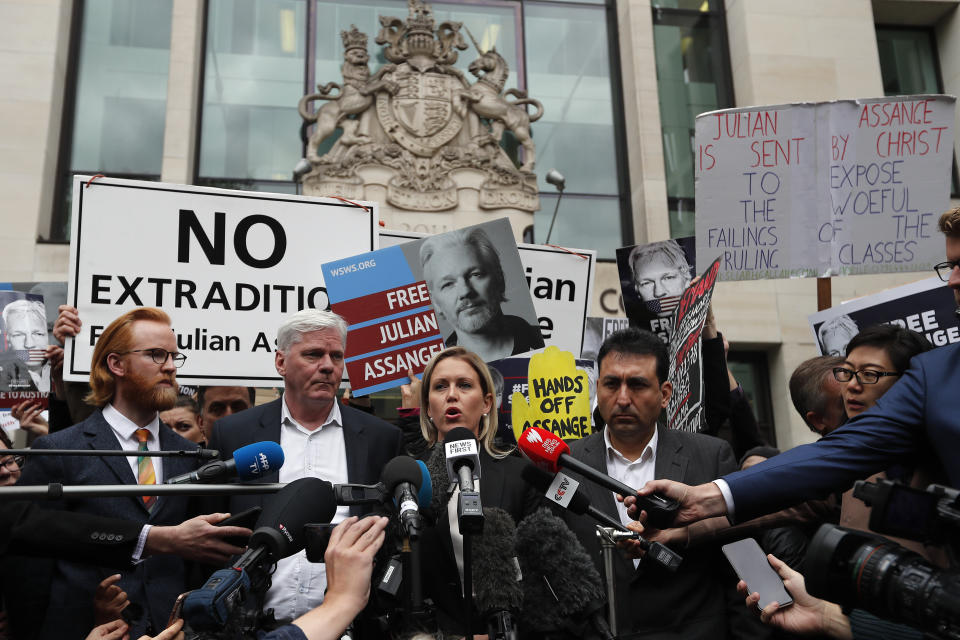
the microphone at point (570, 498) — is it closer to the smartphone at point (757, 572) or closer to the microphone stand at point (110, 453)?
the smartphone at point (757, 572)

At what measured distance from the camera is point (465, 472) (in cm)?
269

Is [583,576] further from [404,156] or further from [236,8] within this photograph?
[236,8]

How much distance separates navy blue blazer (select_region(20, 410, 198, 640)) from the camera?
3312mm

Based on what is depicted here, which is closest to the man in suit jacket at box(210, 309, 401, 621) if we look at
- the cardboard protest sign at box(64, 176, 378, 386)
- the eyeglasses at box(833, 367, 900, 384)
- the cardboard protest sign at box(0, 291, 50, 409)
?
the cardboard protest sign at box(64, 176, 378, 386)

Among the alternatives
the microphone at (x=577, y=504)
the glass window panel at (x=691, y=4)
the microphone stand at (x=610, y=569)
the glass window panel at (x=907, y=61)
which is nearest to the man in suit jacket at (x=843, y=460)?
the microphone at (x=577, y=504)

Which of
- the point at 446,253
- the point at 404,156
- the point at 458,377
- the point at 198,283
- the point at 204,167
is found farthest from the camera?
the point at 204,167

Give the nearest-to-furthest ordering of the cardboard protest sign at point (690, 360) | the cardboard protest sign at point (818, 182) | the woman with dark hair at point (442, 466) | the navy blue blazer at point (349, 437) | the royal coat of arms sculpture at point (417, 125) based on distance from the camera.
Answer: the woman with dark hair at point (442, 466), the navy blue blazer at point (349, 437), the cardboard protest sign at point (690, 360), the cardboard protest sign at point (818, 182), the royal coat of arms sculpture at point (417, 125)

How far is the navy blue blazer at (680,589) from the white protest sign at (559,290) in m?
2.71

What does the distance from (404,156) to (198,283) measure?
6.86 meters

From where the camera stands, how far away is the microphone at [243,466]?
8.90ft

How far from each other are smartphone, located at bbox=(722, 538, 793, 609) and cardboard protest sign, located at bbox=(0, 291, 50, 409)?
4440 millimetres

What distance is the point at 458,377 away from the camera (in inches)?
156

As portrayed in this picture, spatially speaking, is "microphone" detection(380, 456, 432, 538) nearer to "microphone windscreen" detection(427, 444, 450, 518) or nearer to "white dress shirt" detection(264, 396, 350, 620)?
"microphone windscreen" detection(427, 444, 450, 518)

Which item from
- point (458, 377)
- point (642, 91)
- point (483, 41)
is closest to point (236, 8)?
point (483, 41)
